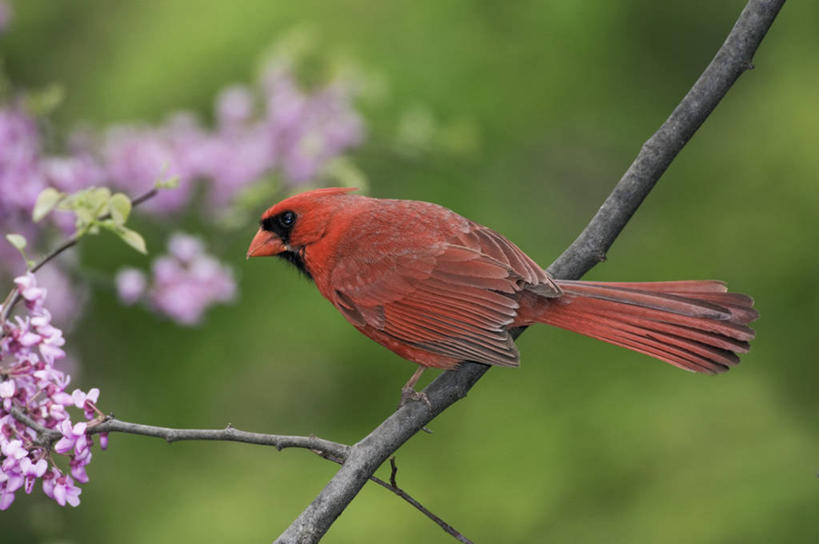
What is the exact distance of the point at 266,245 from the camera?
299 centimetres

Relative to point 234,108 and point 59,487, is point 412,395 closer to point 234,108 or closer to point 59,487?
point 59,487

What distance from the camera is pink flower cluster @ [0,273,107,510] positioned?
1.83 meters

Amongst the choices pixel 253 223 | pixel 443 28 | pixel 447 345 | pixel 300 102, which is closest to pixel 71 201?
pixel 447 345

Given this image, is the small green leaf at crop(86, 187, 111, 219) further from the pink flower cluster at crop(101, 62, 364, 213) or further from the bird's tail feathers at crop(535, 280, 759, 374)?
the pink flower cluster at crop(101, 62, 364, 213)

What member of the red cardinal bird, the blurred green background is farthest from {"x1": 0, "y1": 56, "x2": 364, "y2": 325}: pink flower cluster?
the red cardinal bird

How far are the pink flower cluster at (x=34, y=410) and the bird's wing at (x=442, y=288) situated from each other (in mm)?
1023

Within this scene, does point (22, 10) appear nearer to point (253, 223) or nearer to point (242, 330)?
point (242, 330)

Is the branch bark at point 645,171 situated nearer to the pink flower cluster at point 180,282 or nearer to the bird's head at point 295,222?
the bird's head at point 295,222

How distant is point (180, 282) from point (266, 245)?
2.76 ft

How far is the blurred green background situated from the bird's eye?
1315 millimetres

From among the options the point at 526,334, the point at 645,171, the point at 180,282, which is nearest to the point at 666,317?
the point at 645,171

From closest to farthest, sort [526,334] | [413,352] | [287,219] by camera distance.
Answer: [413,352], [287,219], [526,334]

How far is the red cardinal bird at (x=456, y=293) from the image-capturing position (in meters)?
2.48

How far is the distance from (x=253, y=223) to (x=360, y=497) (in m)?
1.39
